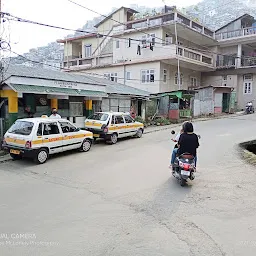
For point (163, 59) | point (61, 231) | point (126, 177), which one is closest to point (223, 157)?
point (126, 177)

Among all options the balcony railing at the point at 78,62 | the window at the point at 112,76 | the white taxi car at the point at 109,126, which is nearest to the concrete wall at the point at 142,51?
the window at the point at 112,76

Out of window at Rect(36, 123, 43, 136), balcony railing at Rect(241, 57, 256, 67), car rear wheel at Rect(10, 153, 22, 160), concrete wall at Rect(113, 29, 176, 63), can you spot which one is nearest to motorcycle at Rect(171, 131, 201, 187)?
window at Rect(36, 123, 43, 136)

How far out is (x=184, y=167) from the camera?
6.56m

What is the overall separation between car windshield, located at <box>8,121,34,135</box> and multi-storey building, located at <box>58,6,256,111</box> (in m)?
16.8

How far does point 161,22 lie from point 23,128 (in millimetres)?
21567

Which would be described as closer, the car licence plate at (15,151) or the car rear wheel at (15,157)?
the car licence plate at (15,151)

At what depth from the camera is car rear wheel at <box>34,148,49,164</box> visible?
30.1ft

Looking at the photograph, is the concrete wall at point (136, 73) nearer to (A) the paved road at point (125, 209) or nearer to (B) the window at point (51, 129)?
(B) the window at point (51, 129)

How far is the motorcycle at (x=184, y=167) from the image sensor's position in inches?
258

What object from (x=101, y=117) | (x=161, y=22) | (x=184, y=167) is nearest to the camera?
(x=184, y=167)

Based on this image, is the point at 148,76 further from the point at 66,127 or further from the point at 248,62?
the point at 66,127

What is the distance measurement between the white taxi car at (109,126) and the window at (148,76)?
1289cm

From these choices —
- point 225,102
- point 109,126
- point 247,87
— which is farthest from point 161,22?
point 109,126

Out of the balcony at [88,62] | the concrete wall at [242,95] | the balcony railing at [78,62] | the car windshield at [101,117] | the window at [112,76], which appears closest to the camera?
the car windshield at [101,117]
